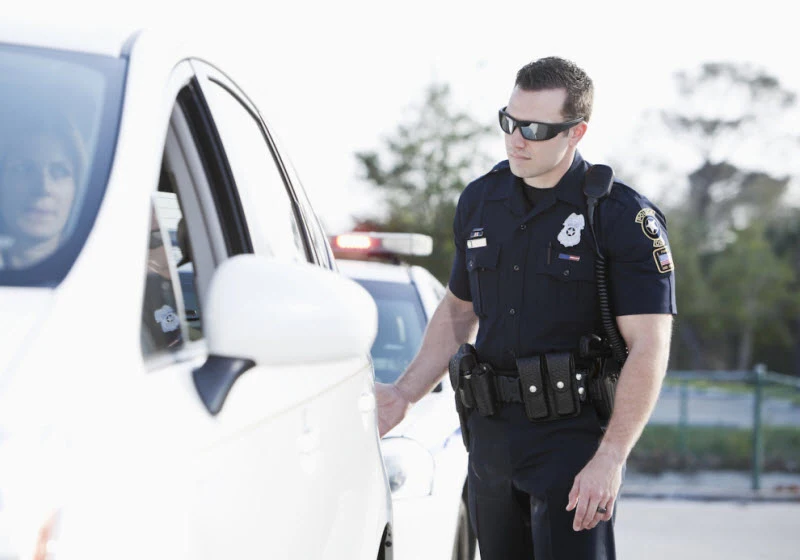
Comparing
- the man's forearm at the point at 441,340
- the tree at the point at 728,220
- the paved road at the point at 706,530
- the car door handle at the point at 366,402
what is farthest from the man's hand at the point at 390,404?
the tree at the point at 728,220

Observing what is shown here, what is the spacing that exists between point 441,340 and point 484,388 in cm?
39

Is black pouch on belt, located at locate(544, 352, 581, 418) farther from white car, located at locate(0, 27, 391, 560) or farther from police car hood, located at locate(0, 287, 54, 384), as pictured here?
police car hood, located at locate(0, 287, 54, 384)

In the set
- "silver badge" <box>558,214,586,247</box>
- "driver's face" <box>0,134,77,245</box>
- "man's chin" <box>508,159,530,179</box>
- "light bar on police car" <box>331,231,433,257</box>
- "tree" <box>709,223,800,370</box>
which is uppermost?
"driver's face" <box>0,134,77,245</box>

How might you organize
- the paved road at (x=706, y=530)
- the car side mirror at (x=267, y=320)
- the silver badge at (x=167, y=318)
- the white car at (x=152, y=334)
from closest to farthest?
the white car at (x=152, y=334) < the car side mirror at (x=267, y=320) < the silver badge at (x=167, y=318) < the paved road at (x=706, y=530)

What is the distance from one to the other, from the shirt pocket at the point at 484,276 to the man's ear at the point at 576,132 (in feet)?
1.18

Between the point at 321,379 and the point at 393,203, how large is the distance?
95.2 ft

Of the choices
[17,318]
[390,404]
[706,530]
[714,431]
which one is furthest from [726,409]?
[17,318]

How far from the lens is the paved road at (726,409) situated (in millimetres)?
14000

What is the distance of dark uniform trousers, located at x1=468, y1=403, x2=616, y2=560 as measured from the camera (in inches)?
136

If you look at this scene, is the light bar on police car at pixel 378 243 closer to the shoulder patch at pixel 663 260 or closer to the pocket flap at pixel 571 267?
the pocket flap at pixel 571 267

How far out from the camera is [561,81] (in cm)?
354

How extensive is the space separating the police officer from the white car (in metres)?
0.92

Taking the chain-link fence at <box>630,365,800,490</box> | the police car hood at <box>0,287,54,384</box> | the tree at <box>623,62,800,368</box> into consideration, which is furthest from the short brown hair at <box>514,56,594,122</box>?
the tree at <box>623,62,800,368</box>

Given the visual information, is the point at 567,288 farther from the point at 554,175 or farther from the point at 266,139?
the point at 266,139
